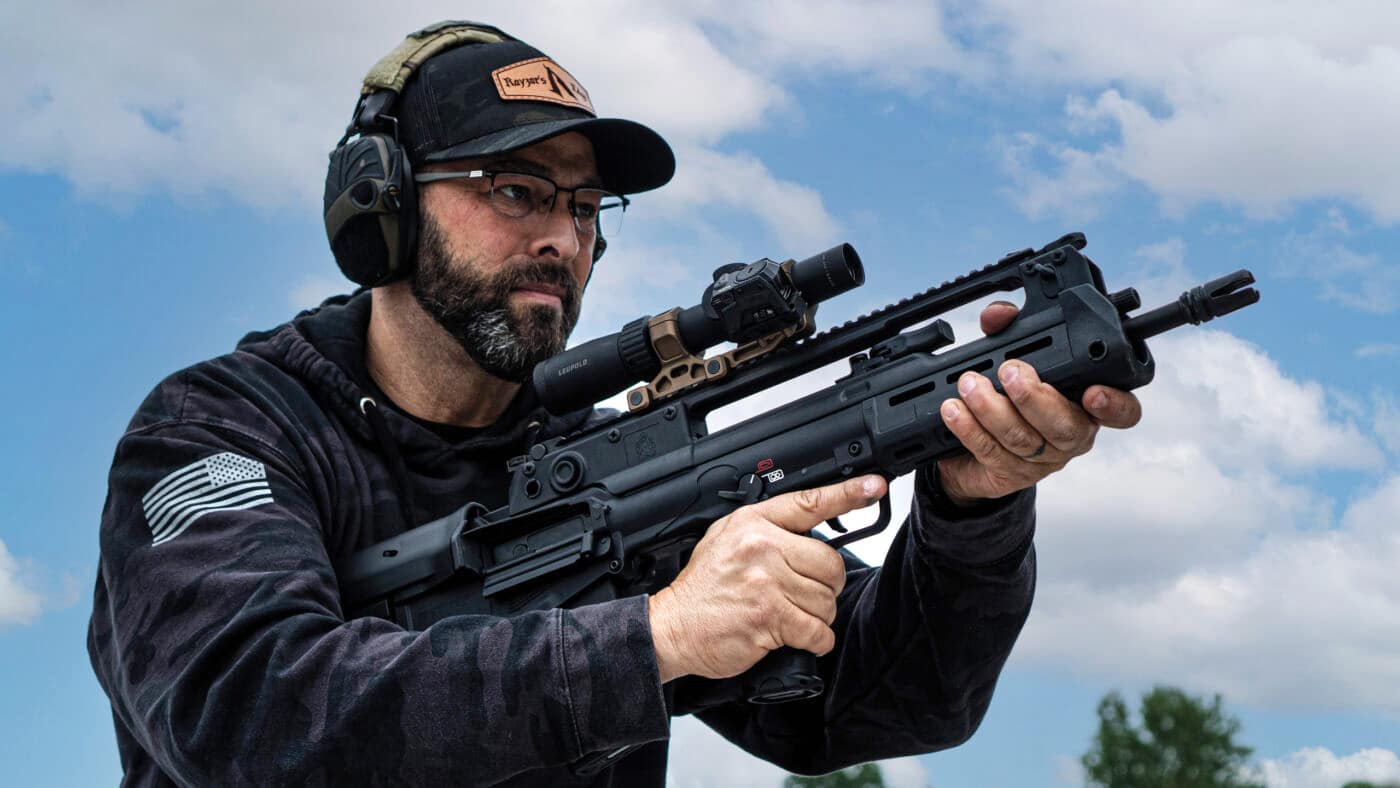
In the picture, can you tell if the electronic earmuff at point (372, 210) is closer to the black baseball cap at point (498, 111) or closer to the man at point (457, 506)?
the man at point (457, 506)

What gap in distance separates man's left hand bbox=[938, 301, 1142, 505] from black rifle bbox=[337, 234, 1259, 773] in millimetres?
54

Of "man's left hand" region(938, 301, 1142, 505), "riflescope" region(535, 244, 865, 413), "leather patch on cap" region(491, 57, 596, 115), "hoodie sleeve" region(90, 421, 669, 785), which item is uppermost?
"leather patch on cap" region(491, 57, 596, 115)

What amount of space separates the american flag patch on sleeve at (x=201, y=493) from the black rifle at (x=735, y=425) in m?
0.59

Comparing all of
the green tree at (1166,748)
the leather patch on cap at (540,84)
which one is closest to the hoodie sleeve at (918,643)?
the leather patch on cap at (540,84)

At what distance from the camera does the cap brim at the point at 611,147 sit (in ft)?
16.6

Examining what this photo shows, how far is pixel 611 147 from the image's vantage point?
216 inches

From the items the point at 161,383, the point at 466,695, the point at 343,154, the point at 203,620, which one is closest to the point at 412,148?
the point at 343,154

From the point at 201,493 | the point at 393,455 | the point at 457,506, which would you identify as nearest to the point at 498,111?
the point at 393,455

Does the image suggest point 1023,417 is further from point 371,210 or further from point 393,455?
point 371,210

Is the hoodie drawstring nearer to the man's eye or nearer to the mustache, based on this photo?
the mustache

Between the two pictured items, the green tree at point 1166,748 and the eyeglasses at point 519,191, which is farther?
the green tree at point 1166,748

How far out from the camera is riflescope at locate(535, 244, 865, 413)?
4.16 meters

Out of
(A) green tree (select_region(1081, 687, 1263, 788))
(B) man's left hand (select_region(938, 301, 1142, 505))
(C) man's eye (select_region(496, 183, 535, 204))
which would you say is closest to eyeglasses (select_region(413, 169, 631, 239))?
(C) man's eye (select_region(496, 183, 535, 204))

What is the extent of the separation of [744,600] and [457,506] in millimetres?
1914
